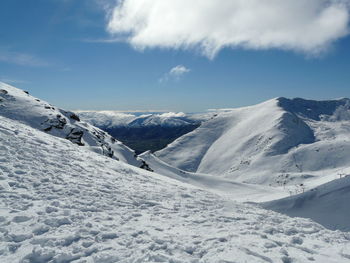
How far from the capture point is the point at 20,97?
164 feet

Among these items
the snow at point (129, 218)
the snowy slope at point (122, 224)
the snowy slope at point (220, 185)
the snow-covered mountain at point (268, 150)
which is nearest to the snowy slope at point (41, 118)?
the snowy slope at point (220, 185)

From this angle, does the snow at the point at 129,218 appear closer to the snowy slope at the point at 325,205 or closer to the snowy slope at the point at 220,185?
the snowy slope at the point at 325,205

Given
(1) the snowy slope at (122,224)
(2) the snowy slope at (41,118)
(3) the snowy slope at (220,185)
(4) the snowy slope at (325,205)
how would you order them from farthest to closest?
1. (3) the snowy slope at (220,185)
2. (2) the snowy slope at (41,118)
3. (4) the snowy slope at (325,205)
4. (1) the snowy slope at (122,224)

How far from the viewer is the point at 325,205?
19562 millimetres

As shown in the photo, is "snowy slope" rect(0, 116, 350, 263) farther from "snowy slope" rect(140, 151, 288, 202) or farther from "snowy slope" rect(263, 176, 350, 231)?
"snowy slope" rect(140, 151, 288, 202)

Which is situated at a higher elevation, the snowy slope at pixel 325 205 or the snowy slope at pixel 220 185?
the snowy slope at pixel 325 205

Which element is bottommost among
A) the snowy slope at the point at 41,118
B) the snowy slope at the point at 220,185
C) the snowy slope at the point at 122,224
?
the snowy slope at the point at 220,185

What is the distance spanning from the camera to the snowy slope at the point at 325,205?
1728 centimetres

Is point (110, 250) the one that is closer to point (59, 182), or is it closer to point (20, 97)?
point (59, 182)

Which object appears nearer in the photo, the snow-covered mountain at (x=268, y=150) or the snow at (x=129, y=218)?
the snow at (x=129, y=218)

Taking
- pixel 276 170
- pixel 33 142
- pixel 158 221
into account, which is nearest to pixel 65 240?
pixel 158 221

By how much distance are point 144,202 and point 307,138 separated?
172598mm

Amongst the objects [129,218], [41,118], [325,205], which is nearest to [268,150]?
[41,118]

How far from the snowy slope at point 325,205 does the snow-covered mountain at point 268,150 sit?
80857 millimetres
